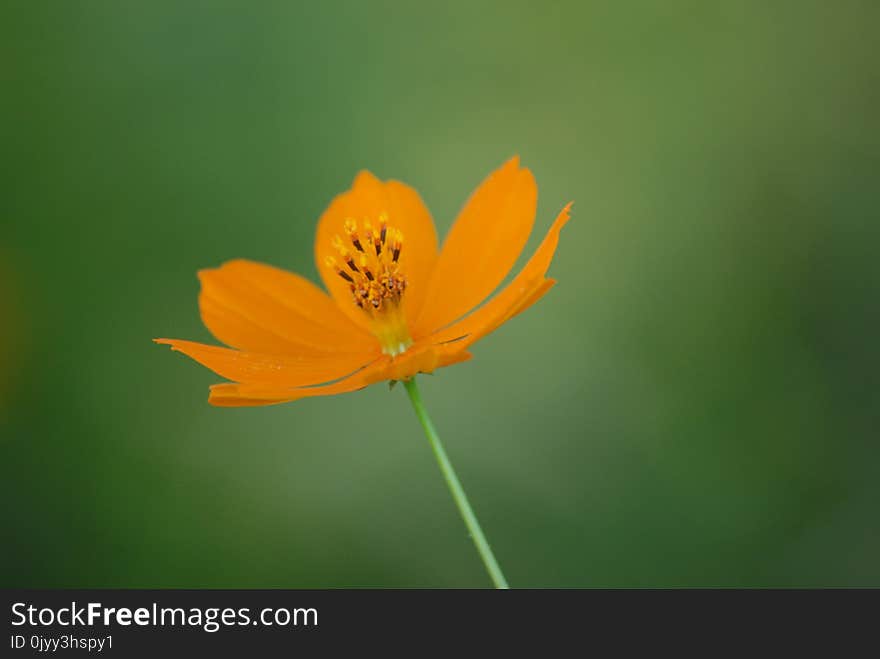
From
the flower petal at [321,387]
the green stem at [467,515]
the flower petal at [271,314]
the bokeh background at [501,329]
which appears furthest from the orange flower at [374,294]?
the bokeh background at [501,329]

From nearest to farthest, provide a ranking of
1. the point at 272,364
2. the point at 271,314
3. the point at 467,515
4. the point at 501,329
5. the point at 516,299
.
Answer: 1. the point at 467,515
2. the point at 516,299
3. the point at 272,364
4. the point at 271,314
5. the point at 501,329

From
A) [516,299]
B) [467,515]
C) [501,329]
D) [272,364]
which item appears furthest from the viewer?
[501,329]

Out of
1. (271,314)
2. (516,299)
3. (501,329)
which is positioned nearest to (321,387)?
(516,299)

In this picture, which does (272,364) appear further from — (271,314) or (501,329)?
(501,329)

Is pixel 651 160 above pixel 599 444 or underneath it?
above

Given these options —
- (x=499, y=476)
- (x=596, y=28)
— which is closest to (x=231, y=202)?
(x=499, y=476)

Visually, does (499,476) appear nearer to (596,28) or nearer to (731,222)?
(731,222)

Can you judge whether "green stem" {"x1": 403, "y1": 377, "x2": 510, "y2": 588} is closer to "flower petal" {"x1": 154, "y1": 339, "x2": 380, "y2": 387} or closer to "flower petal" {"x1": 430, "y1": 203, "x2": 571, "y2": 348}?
"flower petal" {"x1": 430, "y1": 203, "x2": 571, "y2": 348}
